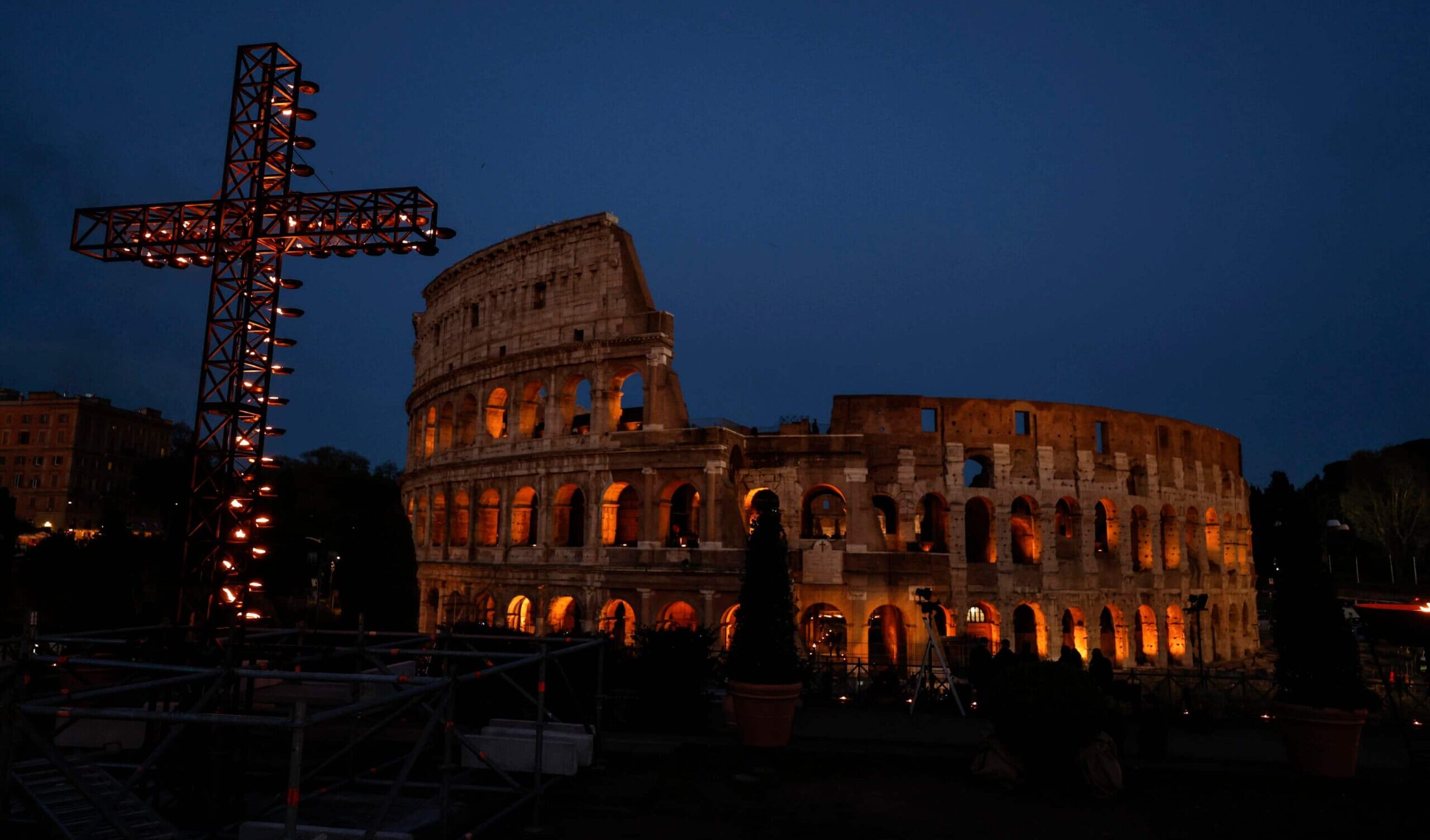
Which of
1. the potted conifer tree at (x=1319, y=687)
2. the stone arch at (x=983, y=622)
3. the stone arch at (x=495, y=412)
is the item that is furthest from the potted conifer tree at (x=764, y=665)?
the stone arch at (x=495, y=412)

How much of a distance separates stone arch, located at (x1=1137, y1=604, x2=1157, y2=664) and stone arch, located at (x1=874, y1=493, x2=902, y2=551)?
33.0ft

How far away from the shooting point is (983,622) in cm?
3020

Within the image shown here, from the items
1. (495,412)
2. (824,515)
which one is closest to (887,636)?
(824,515)

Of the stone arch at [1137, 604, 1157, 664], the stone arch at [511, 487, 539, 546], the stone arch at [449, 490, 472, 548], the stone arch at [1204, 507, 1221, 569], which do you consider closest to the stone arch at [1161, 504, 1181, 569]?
the stone arch at [1137, 604, 1157, 664]

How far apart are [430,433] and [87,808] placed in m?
31.6

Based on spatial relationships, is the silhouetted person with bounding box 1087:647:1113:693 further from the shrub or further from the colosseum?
the colosseum

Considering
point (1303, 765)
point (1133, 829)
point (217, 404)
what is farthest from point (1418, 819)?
point (217, 404)

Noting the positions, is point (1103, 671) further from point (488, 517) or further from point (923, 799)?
point (488, 517)

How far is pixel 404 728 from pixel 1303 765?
457 inches

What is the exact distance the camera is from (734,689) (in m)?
11.3

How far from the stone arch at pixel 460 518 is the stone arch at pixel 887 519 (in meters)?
16.4

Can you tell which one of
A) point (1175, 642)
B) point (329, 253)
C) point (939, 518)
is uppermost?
point (329, 253)

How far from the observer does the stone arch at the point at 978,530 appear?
31.8 m

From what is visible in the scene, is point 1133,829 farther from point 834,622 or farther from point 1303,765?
point 834,622
